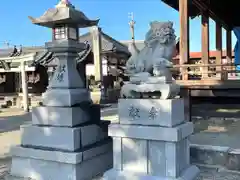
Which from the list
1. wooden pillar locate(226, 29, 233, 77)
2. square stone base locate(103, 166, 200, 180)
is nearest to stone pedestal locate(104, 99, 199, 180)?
square stone base locate(103, 166, 200, 180)

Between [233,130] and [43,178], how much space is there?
5.35 m

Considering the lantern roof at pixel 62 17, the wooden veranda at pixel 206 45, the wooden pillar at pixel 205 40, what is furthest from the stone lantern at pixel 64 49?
the wooden pillar at pixel 205 40

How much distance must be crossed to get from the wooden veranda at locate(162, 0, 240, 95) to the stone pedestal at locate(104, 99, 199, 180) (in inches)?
190

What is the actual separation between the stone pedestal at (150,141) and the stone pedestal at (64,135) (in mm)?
591

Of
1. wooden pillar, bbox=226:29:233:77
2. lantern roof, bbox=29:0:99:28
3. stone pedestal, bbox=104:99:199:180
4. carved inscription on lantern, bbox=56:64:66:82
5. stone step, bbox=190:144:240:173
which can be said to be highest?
wooden pillar, bbox=226:29:233:77

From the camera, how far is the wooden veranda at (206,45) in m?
8.24

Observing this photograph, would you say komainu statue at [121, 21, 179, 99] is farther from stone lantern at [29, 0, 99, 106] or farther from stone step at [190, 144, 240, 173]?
stone step at [190, 144, 240, 173]

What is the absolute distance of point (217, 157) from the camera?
4.52 meters

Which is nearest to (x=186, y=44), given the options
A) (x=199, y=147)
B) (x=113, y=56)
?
(x=199, y=147)

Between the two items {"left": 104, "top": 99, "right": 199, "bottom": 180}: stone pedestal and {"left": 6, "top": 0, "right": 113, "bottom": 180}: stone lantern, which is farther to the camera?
{"left": 6, "top": 0, "right": 113, "bottom": 180}: stone lantern

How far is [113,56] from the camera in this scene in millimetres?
20047

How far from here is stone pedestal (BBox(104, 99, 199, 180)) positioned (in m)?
3.41

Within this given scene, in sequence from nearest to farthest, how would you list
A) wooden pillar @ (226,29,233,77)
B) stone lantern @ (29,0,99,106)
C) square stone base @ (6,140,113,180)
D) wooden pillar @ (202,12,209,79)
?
square stone base @ (6,140,113,180) < stone lantern @ (29,0,99,106) < wooden pillar @ (202,12,209,79) < wooden pillar @ (226,29,233,77)

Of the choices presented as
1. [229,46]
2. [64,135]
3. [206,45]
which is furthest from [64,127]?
[229,46]
